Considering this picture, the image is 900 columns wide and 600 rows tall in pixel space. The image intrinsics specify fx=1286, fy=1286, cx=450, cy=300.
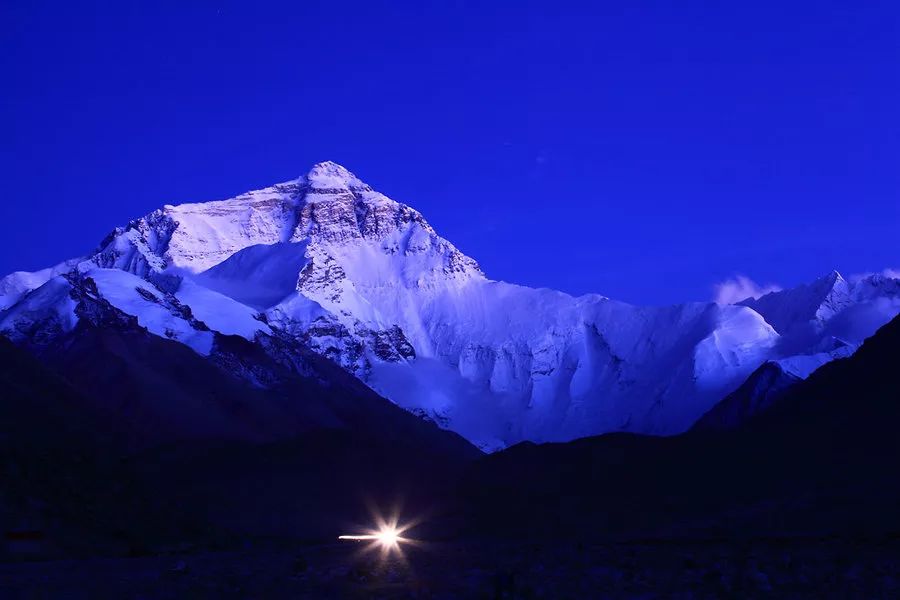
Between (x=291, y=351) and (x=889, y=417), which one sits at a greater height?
(x=291, y=351)

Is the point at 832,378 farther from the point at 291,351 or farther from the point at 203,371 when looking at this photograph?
the point at 291,351

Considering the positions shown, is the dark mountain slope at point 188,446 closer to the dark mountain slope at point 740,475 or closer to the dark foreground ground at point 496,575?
the dark foreground ground at point 496,575

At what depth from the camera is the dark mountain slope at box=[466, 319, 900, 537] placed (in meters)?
52.6

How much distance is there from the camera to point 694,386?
7333 inches

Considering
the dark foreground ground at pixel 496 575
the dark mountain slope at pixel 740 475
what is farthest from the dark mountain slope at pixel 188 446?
the dark mountain slope at pixel 740 475

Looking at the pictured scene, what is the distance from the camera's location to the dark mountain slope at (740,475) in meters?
52.6

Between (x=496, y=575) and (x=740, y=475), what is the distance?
49.5m

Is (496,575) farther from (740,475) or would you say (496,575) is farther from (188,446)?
(188,446)

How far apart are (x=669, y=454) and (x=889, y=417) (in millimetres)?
16492

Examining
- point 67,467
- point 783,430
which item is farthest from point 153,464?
point 67,467

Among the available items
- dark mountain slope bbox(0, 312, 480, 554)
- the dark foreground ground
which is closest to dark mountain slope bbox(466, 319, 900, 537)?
dark mountain slope bbox(0, 312, 480, 554)

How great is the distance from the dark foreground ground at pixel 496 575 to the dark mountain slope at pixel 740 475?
16.1m

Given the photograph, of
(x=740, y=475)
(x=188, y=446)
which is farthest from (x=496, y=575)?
(x=188, y=446)

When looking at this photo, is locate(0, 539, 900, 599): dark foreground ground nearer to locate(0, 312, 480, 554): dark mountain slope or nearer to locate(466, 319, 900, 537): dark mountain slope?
locate(0, 312, 480, 554): dark mountain slope
